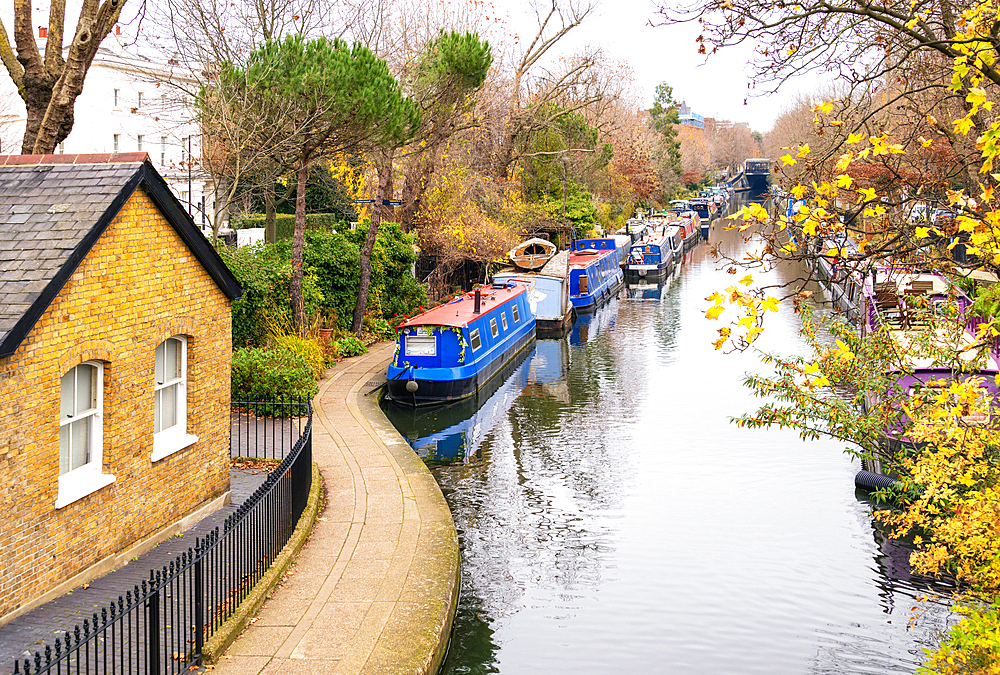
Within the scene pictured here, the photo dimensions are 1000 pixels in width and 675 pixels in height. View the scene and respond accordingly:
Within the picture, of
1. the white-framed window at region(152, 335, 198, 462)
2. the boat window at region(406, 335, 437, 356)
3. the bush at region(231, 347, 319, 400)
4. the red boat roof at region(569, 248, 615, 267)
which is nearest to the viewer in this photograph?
the white-framed window at region(152, 335, 198, 462)

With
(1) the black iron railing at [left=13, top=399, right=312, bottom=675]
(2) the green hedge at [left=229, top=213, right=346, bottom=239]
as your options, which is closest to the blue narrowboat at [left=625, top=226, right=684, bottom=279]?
(2) the green hedge at [left=229, top=213, right=346, bottom=239]

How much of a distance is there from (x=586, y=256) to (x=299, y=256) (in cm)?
2109

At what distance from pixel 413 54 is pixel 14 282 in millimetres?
25419

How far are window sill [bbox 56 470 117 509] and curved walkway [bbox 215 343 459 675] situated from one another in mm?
2156

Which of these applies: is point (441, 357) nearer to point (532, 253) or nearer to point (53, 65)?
point (53, 65)

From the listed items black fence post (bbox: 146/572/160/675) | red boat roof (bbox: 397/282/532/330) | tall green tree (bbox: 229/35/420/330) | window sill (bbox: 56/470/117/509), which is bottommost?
black fence post (bbox: 146/572/160/675)

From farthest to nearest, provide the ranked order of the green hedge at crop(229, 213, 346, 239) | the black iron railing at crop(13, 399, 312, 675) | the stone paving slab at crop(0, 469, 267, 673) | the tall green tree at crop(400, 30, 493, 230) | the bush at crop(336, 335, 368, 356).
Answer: the green hedge at crop(229, 213, 346, 239), the tall green tree at crop(400, 30, 493, 230), the bush at crop(336, 335, 368, 356), the stone paving slab at crop(0, 469, 267, 673), the black iron railing at crop(13, 399, 312, 675)

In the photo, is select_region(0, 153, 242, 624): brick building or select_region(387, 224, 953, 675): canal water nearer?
select_region(0, 153, 242, 624): brick building

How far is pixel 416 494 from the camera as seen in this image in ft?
47.5

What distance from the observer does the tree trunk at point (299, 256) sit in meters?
22.9

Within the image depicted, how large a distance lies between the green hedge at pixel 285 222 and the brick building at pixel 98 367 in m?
26.5

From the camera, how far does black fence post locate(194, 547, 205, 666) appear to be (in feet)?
27.3

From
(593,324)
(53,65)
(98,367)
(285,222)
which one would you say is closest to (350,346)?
(53,65)

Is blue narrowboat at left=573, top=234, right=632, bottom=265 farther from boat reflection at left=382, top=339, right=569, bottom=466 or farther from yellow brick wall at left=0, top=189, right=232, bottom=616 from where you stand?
yellow brick wall at left=0, top=189, right=232, bottom=616
